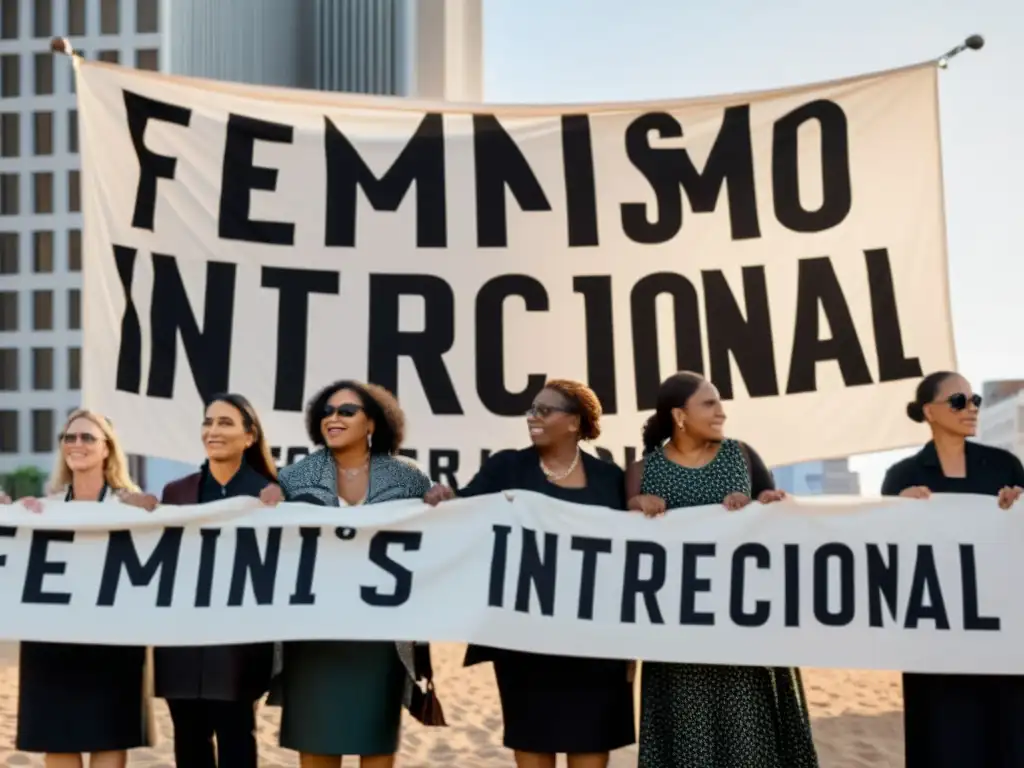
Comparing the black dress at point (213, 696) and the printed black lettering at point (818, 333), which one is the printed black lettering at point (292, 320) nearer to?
the black dress at point (213, 696)

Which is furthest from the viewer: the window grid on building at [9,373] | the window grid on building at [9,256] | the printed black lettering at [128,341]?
the window grid on building at [9,256]

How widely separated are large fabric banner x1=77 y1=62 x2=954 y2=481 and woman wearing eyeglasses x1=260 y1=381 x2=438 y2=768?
4.00ft

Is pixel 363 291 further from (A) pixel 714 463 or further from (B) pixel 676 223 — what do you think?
(A) pixel 714 463

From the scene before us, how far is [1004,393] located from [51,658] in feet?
→ 334

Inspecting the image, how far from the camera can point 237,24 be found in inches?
2318

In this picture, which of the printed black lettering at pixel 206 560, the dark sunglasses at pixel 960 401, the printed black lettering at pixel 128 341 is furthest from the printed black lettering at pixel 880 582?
the printed black lettering at pixel 128 341

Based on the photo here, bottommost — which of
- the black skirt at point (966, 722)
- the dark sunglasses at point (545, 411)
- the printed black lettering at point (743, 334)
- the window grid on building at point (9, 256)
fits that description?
the black skirt at point (966, 722)

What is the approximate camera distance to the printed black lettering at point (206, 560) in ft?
16.7

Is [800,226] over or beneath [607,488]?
over

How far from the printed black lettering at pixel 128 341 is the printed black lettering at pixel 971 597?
11.6 feet

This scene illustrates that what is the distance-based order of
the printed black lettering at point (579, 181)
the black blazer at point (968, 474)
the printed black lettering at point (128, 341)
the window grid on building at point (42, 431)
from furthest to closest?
the window grid on building at point (42, 431) < the printed black lettering at point (579, 181) < the printed black lettering at point (128, 341) < the black blazer at point (968, 474)

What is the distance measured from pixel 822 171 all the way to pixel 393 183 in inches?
77.7

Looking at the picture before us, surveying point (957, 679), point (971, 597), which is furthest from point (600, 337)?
point (957, 679)

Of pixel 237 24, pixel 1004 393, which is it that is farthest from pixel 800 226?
pixel 1004 393
